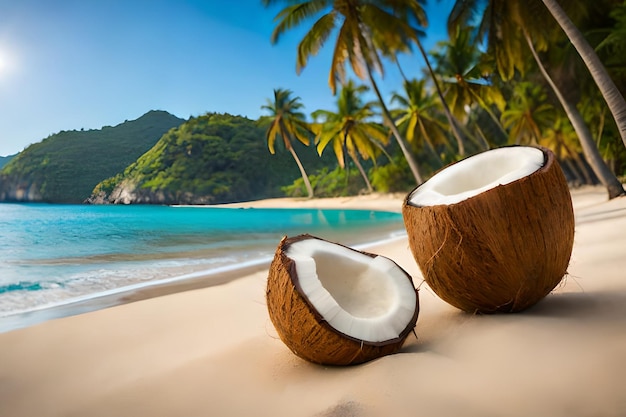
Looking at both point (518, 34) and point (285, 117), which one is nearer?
point (518, 34)

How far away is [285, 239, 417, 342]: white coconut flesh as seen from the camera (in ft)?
4.79

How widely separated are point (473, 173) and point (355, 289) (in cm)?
86

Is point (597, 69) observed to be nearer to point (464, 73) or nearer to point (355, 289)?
point (355, 289)

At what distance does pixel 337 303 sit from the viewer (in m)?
1.60

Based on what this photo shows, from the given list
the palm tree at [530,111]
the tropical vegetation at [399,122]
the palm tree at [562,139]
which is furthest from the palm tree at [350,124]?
the palm tree at [562,139]

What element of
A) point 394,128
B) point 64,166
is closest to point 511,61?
point 394,128

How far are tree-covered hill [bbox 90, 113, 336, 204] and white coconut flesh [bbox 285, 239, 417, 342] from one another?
4199cm

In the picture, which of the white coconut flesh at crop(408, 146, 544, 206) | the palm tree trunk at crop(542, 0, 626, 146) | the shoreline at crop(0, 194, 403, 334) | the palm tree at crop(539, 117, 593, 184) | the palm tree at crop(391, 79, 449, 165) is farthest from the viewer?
the palm tree at crop(391, 79, 449, 165)

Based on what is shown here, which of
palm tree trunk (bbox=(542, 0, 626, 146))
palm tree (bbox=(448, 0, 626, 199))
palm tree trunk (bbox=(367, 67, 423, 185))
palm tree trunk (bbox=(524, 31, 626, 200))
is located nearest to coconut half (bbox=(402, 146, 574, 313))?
palm tree trunk (bbox=(542, 0, 626, 146))

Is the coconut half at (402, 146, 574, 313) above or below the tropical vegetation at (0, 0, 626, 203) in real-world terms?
below

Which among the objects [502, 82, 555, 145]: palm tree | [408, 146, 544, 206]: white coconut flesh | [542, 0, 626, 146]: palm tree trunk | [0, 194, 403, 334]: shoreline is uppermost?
[502, 82, 555, 145]: palm tree

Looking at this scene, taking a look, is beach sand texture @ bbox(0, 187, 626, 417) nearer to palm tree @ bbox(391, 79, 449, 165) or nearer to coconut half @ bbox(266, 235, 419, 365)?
coconut half @ bbox(266, 235, 419, 365)

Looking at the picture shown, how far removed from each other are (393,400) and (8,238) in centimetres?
1263

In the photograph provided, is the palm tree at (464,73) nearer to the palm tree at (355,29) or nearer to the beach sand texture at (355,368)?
the palm tree at (355,29)
